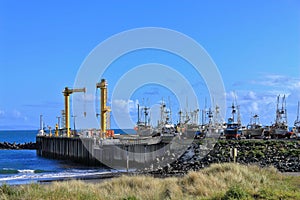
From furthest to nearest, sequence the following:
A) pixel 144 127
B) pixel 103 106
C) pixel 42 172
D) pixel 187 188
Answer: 1. pixel 144 127
2. pixel 103 106
3. pixel 42 172
4. pixel 187 188

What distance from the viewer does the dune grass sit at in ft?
48.2

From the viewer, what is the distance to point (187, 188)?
18.7m

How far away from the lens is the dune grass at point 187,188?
14.7 metres

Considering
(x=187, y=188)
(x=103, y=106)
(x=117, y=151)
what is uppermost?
(x=103, y=106)

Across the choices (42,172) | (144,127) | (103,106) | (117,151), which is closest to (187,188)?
(42,172)

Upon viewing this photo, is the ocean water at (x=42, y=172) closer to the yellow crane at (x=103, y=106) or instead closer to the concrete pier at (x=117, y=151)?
the concrete pier at (x=117, y=151)

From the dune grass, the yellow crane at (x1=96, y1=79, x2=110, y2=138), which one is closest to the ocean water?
the yellow crane at (x1=96, y1=79, x2=110, y2=138)

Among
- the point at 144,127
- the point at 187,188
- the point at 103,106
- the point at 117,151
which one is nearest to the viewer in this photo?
the point at 187,188

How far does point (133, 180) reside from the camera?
21125 millimetres

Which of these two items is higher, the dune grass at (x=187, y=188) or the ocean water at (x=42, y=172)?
the dune grass at (x=187, y=188)

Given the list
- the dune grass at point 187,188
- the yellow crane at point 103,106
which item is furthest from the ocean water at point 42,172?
the dune grass at point 187,188

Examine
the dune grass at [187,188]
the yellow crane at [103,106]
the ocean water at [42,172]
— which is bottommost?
the ocean water at [42,172]

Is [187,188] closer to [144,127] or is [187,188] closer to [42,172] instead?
[42,172]

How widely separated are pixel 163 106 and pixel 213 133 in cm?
2235
